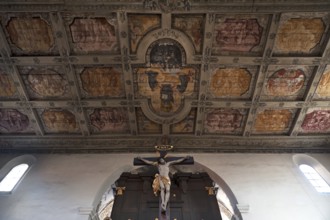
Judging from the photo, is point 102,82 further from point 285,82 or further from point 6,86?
point 285,82

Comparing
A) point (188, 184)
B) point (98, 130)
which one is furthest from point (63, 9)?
point (188, 184)

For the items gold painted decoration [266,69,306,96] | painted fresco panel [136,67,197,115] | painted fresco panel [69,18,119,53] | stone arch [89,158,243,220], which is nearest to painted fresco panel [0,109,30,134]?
painted fresco panel [69,18,119,53]

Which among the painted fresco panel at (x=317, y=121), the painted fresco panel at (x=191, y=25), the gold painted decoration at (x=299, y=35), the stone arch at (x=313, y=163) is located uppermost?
the painted fresco panel at (x=191, y=25)

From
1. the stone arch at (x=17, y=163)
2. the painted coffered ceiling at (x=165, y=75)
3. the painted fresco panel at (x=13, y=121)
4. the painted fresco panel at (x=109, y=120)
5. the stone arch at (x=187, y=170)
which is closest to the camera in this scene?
the painted coffered ceiling at (x=165, y=75)

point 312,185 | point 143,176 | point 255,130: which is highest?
point 255,130

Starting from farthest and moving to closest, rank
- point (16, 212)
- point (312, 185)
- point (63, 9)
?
point (312, 185), point (16, 212), point (63, 9)

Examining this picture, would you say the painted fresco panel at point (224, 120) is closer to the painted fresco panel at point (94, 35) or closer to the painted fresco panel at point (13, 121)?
the painted fresco panel at point (94, 35)

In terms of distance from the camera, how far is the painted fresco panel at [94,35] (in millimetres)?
9406

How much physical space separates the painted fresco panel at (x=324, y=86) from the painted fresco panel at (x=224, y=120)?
3.16 meters

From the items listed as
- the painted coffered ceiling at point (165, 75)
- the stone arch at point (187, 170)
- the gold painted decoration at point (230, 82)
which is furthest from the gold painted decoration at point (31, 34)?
the gold painted decoration at point (230, 82)

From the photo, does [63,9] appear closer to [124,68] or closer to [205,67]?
[124,68]

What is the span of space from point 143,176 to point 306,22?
29.3 feet

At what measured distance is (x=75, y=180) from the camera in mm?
11250

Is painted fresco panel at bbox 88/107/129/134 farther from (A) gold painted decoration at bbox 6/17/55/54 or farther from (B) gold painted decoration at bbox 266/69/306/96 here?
(B) gold painted decoration at bbox 266/69/306/96
